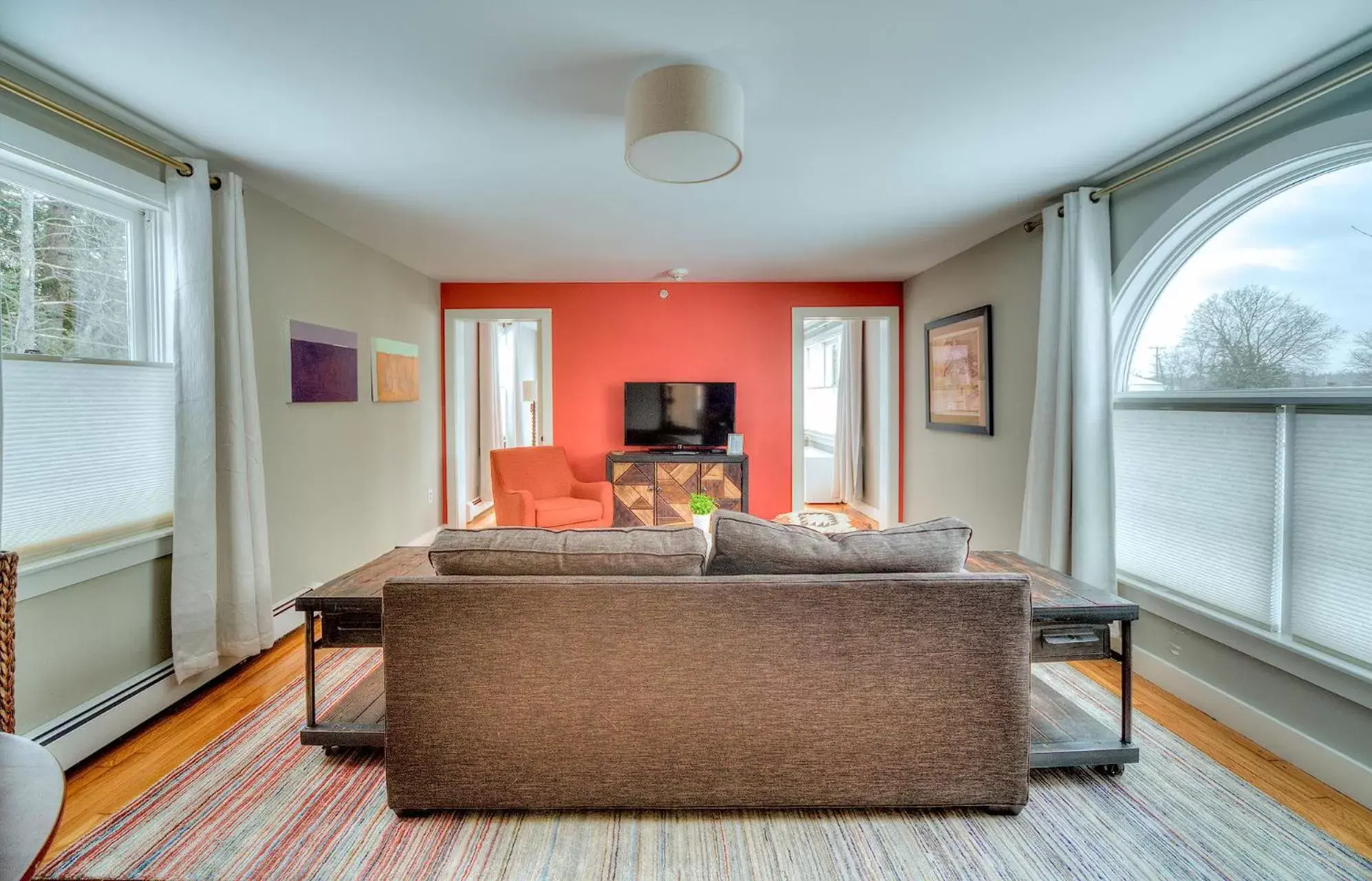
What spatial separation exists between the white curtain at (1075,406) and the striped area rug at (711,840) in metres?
1.08

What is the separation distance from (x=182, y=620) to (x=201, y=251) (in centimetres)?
155

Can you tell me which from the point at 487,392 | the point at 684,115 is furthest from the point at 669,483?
the point at 684,115

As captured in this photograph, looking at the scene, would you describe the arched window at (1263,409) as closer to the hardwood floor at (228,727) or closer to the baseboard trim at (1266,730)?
the baseboard trim at (1266,730)

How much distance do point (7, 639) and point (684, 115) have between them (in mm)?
2146

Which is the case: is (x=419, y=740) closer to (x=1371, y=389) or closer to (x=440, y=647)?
(x=440, y=647)

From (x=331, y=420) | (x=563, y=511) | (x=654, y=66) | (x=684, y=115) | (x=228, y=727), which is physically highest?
(x=654, y=66)

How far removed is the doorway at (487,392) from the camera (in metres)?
5.47

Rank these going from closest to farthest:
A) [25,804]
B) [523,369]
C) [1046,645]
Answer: [25,804], [1046,645], [523,369]

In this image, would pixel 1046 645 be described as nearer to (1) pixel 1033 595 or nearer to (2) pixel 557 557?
(1) pixel 1033 595

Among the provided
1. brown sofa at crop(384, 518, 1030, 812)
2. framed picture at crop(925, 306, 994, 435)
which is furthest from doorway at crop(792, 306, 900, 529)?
brown sofa at crop(384, 518, 1030, 812)

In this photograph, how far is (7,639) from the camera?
1260 mm

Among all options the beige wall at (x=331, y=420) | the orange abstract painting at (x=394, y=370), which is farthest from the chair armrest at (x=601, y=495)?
the orange abstract painting at (x=394, y=370)

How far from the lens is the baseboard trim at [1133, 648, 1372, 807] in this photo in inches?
72.4

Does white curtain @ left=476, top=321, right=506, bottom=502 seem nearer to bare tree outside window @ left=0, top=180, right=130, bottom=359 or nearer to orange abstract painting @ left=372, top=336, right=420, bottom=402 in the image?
orange abstract painting @ left=372, top=336, right=420, bottom=402
